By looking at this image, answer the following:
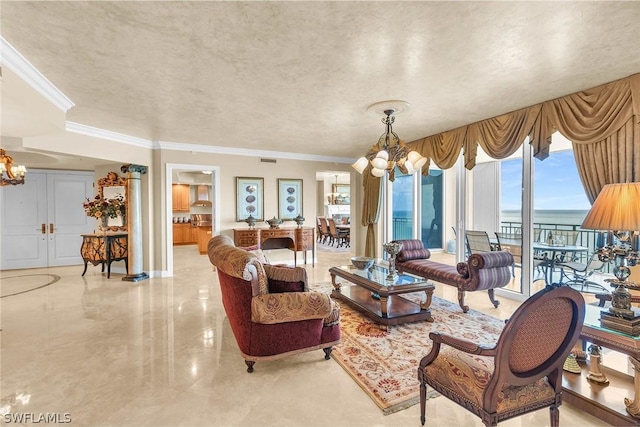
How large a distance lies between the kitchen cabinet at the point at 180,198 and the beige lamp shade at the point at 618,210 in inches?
433

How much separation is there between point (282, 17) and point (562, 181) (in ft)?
13.4

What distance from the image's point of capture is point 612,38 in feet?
7.47

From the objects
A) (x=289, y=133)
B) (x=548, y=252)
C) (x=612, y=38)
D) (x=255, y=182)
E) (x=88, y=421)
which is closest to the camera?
(x=88, y=421)

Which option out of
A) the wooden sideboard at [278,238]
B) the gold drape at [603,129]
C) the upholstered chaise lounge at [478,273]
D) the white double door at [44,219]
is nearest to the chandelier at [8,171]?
the white double door at [44,219]

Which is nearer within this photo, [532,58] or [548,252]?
[532,58]

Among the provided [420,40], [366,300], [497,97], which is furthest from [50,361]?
[497,97]

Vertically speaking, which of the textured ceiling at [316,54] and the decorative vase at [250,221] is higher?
the textured ceiling at [316,54]

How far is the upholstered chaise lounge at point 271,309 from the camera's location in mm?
2336

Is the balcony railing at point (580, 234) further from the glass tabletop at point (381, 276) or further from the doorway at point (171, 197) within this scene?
the doorway at point (171, 197)

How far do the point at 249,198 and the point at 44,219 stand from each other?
4.57 metres

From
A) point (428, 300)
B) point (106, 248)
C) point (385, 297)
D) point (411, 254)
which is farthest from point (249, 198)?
point (428, 300)

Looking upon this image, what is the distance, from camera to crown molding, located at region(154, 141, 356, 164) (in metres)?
5.82

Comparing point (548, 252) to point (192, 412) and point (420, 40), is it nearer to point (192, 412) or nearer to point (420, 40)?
point (420, 40)

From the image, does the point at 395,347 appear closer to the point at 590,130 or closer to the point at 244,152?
the point at 590,130
